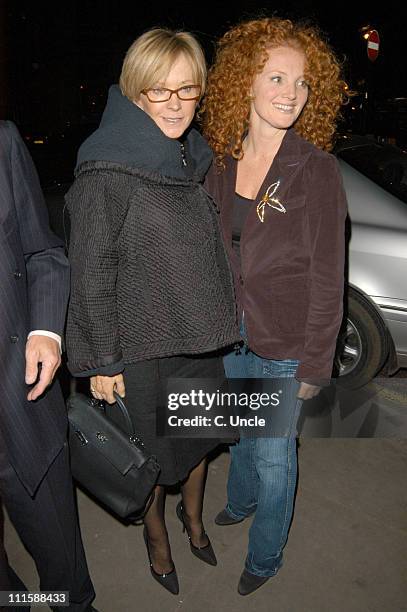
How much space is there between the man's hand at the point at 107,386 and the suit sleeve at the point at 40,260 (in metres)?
0.25

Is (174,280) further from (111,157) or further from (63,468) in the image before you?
(63,468)

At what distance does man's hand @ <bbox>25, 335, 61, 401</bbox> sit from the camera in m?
1.65

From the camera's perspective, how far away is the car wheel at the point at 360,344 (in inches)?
141

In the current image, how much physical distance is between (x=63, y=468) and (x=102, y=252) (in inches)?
30.6

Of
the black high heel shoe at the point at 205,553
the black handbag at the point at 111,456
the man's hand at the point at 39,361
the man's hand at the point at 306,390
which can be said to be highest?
the man's hand at the point at 39,361

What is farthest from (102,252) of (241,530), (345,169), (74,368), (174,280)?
(345,169)

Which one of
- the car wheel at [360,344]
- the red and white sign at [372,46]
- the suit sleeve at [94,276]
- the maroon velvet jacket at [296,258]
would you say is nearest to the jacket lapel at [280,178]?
the maroon velvet jacket at [296,258]

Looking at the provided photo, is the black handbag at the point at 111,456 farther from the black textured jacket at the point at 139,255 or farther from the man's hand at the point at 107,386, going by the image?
the black textured jacket at the point at 139,255

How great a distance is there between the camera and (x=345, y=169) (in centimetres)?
372

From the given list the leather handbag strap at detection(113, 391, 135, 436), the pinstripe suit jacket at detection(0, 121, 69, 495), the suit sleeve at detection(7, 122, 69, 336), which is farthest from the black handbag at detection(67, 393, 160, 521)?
the suit sleeve at detection(7, 122, 69, 336)

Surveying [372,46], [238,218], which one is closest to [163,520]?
[238,218]

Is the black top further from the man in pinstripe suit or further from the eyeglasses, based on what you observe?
the man in pinstripe suit

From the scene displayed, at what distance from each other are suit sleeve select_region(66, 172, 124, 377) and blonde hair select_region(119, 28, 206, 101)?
350 millimetres

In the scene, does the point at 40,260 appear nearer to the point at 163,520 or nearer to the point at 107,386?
the point at 107,386
